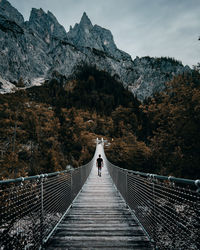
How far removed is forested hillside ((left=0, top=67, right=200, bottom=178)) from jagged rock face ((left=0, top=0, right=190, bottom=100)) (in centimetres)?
4384

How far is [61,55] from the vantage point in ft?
400

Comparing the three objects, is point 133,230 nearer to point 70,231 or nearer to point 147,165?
point 70,231

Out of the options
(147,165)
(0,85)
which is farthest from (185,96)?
(0,85)

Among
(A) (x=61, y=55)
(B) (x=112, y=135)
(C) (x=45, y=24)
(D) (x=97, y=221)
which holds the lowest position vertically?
(D) (x=97, y=221)

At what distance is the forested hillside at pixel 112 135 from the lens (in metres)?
12.2

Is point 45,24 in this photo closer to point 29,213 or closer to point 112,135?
point 112,135

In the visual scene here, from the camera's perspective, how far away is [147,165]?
2558 cm

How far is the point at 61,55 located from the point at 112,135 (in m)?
87.6

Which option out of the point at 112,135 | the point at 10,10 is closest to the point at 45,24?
the point at 10,10

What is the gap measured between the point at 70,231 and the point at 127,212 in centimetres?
196

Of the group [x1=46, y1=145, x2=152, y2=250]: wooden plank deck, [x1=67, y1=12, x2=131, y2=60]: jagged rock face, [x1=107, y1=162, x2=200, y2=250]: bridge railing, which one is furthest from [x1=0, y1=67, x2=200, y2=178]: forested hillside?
[x1=67, y1=12, x2=131, y2=60]: jagged rock face

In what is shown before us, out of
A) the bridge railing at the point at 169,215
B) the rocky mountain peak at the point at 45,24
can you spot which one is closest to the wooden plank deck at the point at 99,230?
the bridge railing at the point at 169,215

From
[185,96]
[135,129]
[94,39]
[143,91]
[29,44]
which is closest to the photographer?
[185,96]

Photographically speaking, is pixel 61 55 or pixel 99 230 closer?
pixel 99 230
